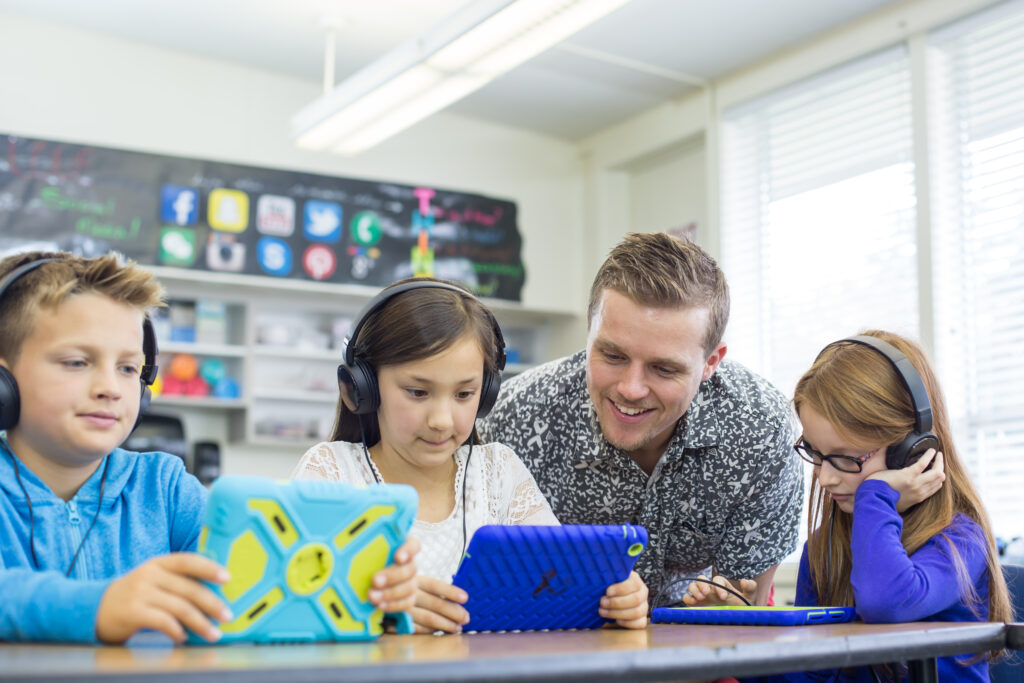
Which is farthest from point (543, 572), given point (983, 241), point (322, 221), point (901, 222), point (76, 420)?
point (322, 221)

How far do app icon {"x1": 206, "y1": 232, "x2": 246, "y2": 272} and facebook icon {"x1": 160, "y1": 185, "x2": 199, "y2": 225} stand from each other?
0.13 metres

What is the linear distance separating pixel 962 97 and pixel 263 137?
3149 millimetres

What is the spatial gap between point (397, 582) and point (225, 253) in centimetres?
395

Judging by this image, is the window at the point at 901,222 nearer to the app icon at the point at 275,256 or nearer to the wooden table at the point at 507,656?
the app icon at the point at 275,256

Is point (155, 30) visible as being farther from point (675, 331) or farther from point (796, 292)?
point (675, 331)

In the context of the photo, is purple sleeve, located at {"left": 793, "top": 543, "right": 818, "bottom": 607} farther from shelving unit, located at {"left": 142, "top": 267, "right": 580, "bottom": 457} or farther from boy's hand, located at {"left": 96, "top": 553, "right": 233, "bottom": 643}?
shelving unit, located at {"left": 142, "top": 267, "right": 580, "bottom": 457}

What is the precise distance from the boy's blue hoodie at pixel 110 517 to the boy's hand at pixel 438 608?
13.2 inches

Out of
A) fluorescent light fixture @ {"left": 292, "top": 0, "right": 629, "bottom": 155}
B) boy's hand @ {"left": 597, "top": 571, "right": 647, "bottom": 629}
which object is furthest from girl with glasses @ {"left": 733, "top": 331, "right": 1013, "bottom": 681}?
fluorescent light fixture @ {"left": 292, "top": 0, "right": 629, "bottom": 155}

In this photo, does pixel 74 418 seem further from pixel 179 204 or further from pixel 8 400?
pixel 179 204

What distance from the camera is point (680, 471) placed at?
1965 millimetres

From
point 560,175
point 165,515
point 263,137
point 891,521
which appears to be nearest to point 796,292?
point 560,175

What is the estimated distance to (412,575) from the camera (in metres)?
0.97

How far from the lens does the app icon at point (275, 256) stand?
475 centimetres

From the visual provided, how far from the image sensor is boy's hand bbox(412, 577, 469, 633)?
1.11 meters
